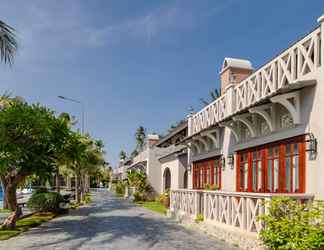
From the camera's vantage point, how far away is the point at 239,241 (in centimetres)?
986

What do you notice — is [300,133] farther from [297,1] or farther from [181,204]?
[181,204]

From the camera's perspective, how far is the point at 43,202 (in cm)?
1966

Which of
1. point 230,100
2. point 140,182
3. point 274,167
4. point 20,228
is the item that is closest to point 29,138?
point 20,228

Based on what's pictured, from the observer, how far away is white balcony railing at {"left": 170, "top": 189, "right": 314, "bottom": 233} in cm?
903

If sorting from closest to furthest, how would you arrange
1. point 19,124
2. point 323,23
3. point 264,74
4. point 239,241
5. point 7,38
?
1. point 323,23
2. point 7,38
3. point 239,241
4. point 264,74
5. point 19,124

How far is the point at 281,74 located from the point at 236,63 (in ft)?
22.1

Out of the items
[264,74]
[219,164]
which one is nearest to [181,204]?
[219,164]

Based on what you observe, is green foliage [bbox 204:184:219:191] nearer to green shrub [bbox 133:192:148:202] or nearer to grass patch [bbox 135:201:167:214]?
grass patch [bbox 135:201:167:214]

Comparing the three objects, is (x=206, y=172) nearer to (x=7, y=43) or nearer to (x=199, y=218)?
(x=199, y=218)

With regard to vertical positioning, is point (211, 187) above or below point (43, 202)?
above

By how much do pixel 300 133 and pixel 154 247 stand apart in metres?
4.91

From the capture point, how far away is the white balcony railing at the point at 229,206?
9031mm

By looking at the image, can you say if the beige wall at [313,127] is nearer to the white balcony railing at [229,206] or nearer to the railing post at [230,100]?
the white balcony railing at [229,206]

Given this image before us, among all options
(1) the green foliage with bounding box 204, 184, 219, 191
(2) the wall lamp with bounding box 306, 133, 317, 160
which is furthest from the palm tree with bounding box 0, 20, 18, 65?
(1) the green foliage with bounding box 204, 184, 219, 191
